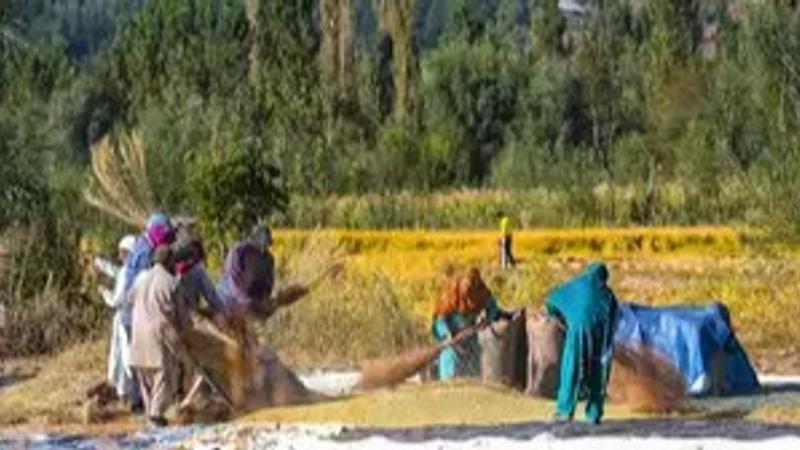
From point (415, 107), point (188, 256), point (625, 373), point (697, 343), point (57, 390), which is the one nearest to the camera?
point (188, 256)

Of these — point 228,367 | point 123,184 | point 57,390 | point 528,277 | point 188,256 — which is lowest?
point 528,277

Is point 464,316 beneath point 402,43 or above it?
beneath

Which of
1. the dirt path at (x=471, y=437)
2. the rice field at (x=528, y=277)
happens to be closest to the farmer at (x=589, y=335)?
the dirt path at (x=471, y=437)

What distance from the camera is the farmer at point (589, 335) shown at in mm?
13906

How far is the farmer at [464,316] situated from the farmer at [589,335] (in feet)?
7.30

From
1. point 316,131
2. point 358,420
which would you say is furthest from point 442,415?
point 316,131

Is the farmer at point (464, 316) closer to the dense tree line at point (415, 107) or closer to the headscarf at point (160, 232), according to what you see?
the headscarf at point (160, 232)

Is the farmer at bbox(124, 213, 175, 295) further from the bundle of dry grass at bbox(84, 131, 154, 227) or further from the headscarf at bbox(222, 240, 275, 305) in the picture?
the bundle of dry grass at bbox(84, 131, 154, 227)

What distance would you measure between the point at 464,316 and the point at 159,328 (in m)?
2.58

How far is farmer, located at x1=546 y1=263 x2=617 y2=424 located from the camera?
45.6ft

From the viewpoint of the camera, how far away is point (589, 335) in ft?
46.0

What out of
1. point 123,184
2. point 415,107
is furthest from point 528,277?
point 415,107

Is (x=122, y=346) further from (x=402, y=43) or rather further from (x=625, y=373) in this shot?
(x=402, y=43)

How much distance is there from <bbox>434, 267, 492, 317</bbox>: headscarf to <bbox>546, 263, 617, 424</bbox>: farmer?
7.20ft
